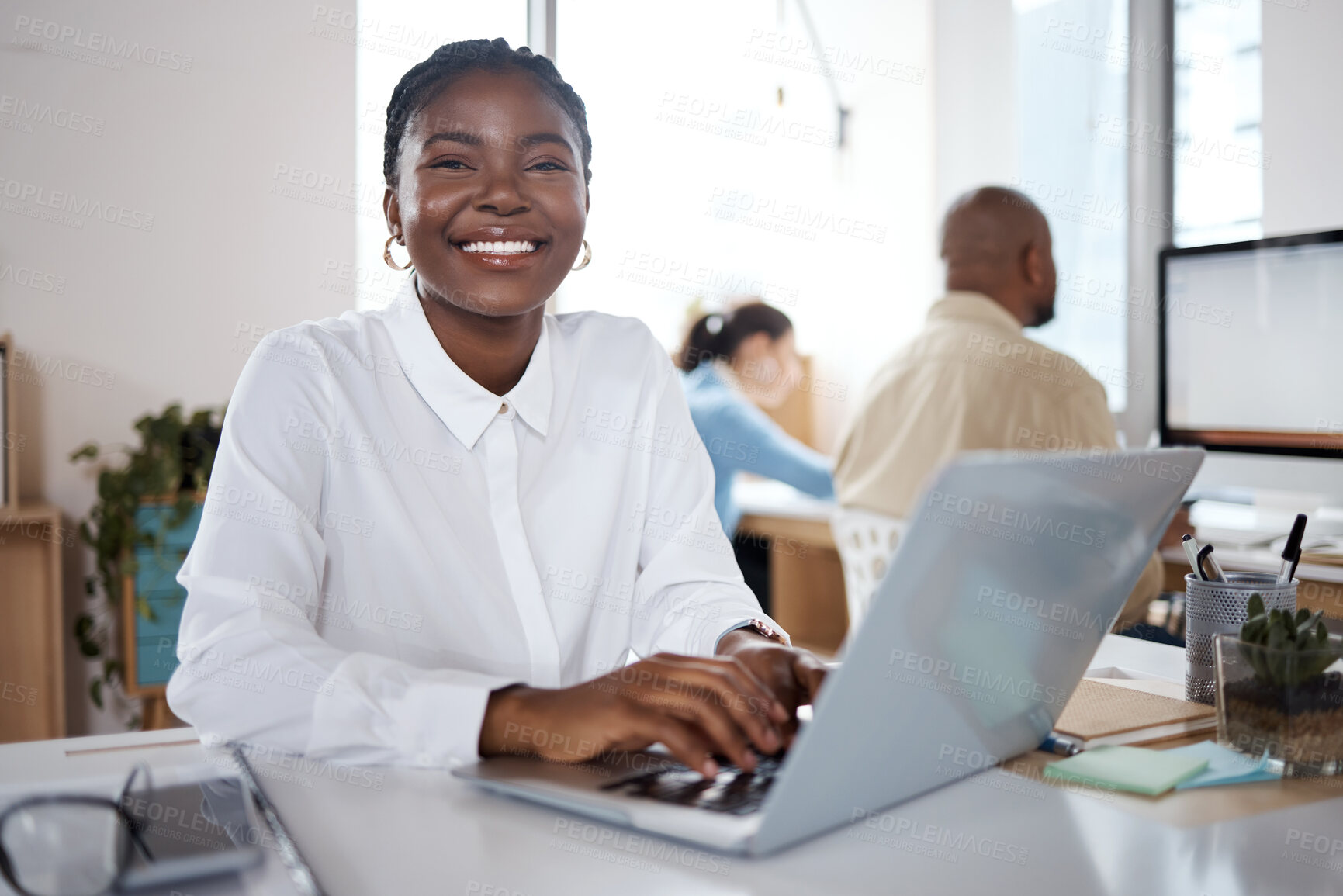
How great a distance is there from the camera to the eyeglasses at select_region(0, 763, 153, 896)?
557 millimetres

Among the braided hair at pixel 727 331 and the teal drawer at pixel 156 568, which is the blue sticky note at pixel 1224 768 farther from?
the braided hair at pixel 727 331

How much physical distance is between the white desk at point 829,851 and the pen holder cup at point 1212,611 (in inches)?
8.2

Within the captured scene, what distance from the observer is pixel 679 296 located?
3.74 meters

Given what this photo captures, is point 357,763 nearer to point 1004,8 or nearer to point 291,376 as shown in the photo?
point 291,376

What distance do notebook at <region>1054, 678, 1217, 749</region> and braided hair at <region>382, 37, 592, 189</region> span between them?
81 centimetres

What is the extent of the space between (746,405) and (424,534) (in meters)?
1.98

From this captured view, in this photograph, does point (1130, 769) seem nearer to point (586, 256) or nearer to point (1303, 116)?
point (586, 256)

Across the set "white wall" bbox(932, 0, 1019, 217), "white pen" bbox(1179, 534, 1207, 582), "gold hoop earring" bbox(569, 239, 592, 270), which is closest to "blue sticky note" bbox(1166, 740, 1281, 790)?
"white pen" bbox(1179, 534, 1207, 582)

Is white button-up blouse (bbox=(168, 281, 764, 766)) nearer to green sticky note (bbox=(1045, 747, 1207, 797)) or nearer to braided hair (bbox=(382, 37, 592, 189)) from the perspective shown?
braided hair (bbox=(382, 37, 592, 189))

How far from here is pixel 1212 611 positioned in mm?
968

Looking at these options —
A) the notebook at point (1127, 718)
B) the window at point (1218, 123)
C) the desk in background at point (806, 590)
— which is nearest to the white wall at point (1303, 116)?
the window at point (1218, 123)

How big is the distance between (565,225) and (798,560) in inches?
97.5

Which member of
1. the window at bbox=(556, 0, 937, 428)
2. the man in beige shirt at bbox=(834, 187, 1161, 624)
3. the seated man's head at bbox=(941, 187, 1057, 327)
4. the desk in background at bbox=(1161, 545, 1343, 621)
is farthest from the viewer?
the window at bbox=(556, 0, 937, 428)

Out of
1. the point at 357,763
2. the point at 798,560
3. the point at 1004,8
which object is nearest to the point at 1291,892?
the point at 357,763
